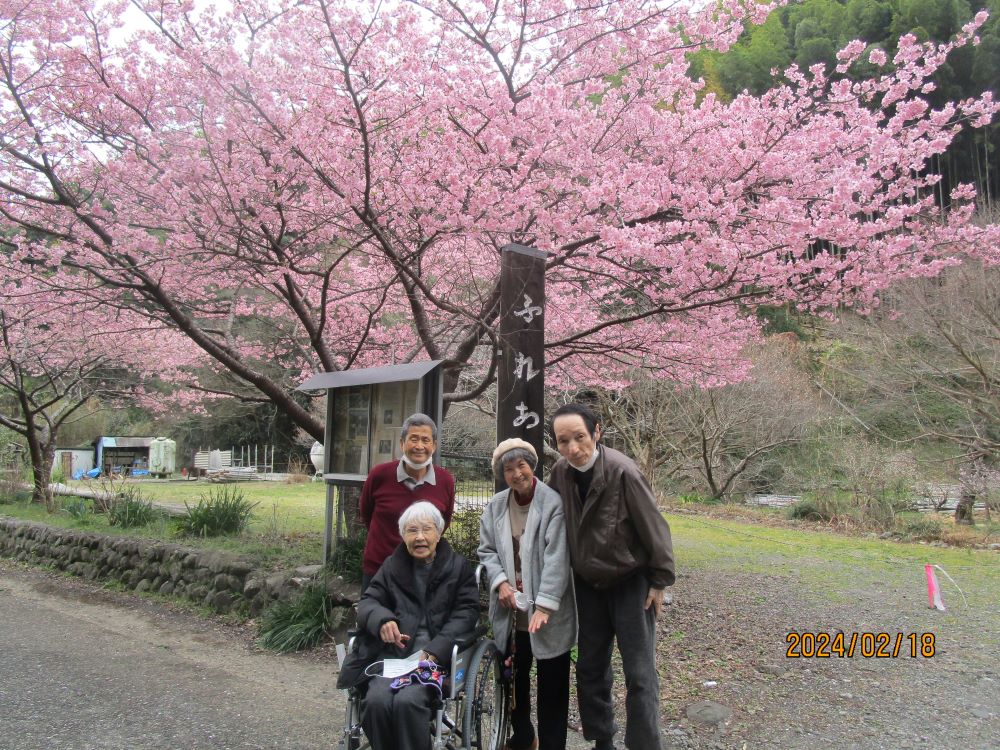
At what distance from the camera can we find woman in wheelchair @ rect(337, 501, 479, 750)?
89.2 inches

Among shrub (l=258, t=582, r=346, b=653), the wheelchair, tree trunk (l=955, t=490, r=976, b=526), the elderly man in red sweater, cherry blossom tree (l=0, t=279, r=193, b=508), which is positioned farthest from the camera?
tree trunk (l=955, t=490, r=976, b=526)

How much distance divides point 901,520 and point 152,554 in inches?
439

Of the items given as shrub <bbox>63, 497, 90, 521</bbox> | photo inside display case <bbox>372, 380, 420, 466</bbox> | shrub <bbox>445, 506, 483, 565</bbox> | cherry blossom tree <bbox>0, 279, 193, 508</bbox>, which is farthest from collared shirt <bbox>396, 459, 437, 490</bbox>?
shrub <bbox>63, 497, 90, 521</bbox>

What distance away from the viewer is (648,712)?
2439mm

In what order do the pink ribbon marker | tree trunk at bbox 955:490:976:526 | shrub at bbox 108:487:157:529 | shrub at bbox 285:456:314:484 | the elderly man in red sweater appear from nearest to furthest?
the elderly man in red sweater, the pink ribbon marker, shrub at bbox 108:487:157:529, tree trunk at bbox 955:490:976:526, shrub at bbox 285:456:314:484

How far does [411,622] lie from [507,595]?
15.4 inches

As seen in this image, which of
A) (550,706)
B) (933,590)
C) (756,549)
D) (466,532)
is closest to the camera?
(550,706)

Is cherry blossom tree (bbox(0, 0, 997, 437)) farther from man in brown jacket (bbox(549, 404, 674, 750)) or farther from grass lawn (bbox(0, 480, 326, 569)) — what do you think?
man in brown jacket (bbox(549, 404, 674, 750))

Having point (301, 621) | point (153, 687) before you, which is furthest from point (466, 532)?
point (153, 687)

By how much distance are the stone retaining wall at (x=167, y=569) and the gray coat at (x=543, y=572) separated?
2.20m

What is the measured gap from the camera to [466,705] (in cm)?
242

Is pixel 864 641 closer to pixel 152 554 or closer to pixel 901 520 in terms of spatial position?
pixel 152 554

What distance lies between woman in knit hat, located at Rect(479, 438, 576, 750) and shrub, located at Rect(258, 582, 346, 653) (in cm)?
217

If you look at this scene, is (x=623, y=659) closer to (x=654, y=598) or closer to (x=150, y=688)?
(x=654, y=598)
